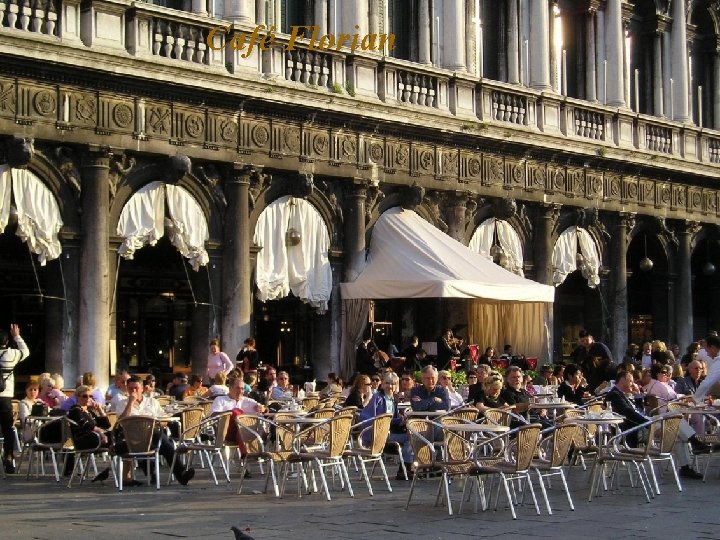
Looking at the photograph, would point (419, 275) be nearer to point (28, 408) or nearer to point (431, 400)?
point (431, 400)

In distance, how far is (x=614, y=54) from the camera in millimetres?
29734

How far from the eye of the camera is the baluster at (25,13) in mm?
18562

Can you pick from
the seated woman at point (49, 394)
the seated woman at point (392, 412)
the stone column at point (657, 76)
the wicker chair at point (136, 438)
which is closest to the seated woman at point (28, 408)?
the seated woman at point (49, 394)

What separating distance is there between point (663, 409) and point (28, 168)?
359 inches

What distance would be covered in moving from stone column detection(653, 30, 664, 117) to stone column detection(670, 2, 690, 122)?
32 cm

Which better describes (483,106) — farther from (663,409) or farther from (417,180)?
(663,409)

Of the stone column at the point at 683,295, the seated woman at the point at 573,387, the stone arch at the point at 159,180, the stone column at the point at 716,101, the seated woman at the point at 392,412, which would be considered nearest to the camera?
the seated woman at the point at 392,412

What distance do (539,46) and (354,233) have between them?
724 cm

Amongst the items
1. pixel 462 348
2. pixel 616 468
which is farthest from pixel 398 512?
pixel 462 348

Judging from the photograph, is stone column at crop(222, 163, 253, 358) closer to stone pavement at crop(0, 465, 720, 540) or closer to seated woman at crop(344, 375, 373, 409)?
seated woman at crop(344, 375, 373, 409)

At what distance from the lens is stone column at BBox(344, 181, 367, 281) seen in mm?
23125

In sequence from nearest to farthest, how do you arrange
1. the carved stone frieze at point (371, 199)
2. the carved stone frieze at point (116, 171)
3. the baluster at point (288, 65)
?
the carved stone frieze at point (116, 171) < the baluster at point (288, 65) < the carved stone frieze at point (371, 199)

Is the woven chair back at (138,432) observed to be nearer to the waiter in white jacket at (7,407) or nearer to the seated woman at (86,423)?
the seated woman at (86,423)

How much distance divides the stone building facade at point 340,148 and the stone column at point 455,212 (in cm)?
Answer: 4
